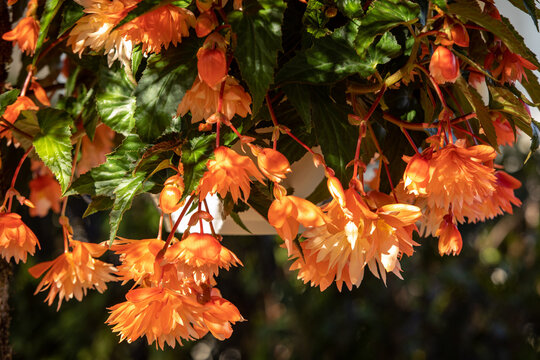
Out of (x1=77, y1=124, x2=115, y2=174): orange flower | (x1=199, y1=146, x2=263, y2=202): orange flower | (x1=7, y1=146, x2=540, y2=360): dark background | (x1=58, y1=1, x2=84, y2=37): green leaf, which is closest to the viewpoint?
(x1=199, y1=146, x2=263, y2=202): orange flower

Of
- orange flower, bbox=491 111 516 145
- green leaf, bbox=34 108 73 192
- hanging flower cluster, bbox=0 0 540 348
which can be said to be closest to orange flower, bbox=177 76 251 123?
hanging flower cluster, bbox=0 0 540 348

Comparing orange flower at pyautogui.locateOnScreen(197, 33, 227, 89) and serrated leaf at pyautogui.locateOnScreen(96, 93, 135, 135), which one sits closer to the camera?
orange flower at pyautogui.locateOnScreen(197, 33, 227, 89)

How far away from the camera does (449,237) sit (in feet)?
1.28

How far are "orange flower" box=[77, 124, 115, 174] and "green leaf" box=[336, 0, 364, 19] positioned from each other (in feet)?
0.99

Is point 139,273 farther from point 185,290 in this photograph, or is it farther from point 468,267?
point 468,267

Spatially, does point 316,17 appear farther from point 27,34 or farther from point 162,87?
point 27,34

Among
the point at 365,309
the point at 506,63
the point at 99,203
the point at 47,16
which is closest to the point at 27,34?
the point at 47,16

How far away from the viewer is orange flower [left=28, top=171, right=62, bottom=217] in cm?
61

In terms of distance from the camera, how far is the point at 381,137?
1.51 ft

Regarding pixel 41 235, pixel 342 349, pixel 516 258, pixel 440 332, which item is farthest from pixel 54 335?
pixel 516 258

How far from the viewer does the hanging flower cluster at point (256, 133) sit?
32cm

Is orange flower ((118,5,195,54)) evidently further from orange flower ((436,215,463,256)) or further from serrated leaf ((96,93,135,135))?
orange flower ((436,215,463,256))

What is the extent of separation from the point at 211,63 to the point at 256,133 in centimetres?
12

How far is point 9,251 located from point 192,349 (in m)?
1.68
